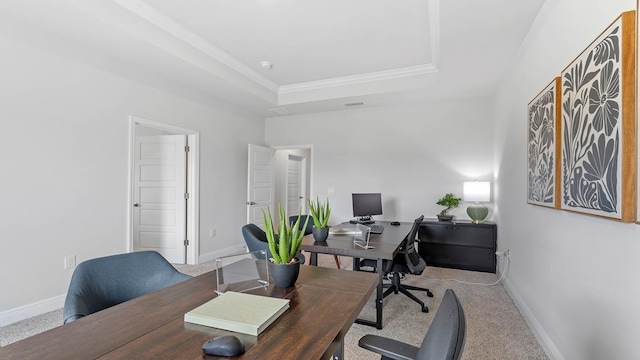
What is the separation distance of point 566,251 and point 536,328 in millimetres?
909

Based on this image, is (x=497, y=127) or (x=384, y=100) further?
(x=384, y=100)

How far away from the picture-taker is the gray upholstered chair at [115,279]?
144cm

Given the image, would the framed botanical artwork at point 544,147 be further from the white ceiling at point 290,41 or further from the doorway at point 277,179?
the doorway at point 277,179

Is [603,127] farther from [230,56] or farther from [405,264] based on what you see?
[230,56]

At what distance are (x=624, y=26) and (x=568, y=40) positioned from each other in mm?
761

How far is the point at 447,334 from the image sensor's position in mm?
785

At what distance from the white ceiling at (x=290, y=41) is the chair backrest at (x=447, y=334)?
2.24m

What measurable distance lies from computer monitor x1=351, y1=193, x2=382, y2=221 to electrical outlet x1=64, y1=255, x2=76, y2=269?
3266 millimetres

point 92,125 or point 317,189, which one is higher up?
point 92,125

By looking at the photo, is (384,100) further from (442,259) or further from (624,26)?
(624,26)

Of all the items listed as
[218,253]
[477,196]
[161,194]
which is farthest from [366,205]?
[161,194]

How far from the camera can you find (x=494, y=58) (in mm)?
3229

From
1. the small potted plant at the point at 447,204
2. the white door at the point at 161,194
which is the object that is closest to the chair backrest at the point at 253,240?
the white door at the point at 161,194

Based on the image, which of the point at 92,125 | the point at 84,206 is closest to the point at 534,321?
the point at 84,206
